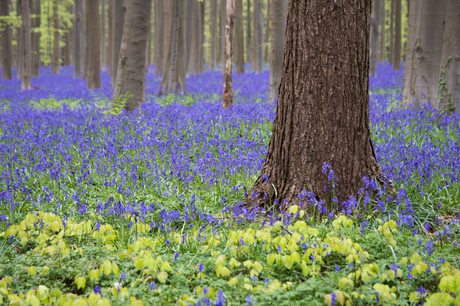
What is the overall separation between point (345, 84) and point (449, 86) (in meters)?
5.24

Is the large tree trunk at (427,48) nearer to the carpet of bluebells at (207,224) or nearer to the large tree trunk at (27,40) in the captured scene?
the carpet of bluebells at (207,224)

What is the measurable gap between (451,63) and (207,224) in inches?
259

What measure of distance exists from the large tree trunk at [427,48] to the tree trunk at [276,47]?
3.44 m

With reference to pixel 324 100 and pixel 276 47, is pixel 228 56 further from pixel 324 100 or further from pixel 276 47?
pixel 324 100

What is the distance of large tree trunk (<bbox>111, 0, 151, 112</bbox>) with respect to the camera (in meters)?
8.80

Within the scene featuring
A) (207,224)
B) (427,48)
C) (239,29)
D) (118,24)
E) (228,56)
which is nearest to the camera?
(207,224)

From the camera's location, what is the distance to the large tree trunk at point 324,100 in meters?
3.46

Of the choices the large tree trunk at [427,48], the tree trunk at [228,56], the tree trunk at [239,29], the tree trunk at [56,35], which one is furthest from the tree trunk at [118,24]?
the tree trunk at [56,35]

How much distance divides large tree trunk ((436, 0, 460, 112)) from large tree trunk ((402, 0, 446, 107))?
2.08 ft

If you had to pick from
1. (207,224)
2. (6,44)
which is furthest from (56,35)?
(207,224)

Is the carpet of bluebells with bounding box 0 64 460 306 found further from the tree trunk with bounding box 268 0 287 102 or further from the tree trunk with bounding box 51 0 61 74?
the tree trunk with bounding box 51 0 61 74

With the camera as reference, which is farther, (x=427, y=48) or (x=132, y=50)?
(x=132, y=50)

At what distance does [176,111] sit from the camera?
8.46 m

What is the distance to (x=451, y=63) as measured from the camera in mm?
7324
